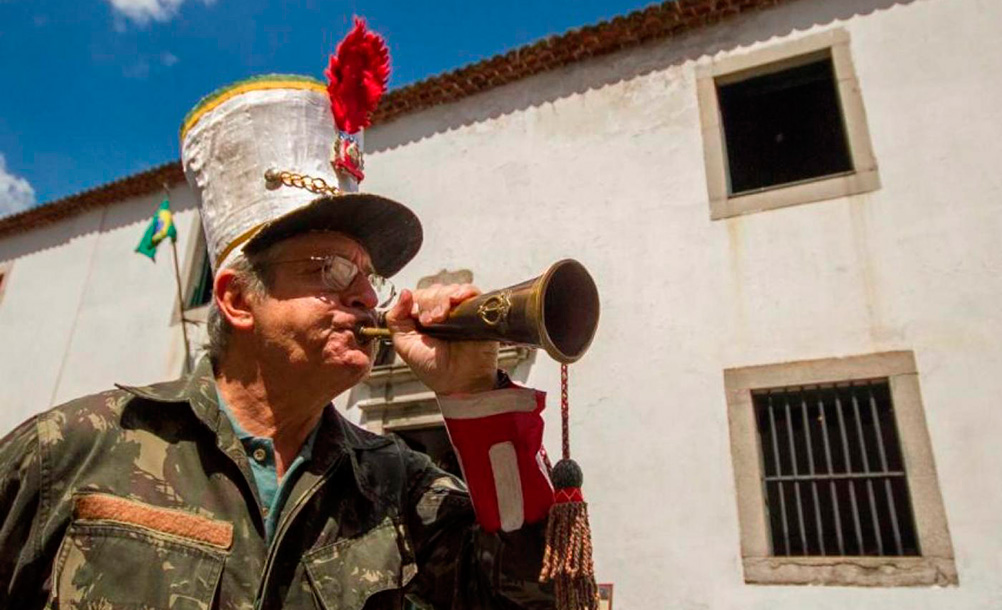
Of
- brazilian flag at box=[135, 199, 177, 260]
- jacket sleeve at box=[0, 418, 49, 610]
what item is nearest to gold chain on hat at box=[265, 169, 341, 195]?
jacket sleeve at box=[0, 418, 49, 610]

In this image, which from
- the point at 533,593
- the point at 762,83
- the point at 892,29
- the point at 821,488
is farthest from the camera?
the point at 762,83

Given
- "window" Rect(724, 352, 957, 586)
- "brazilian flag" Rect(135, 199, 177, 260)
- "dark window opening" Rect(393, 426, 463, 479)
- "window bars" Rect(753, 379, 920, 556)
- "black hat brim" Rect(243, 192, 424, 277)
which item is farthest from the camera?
"brazilian flag" Rect(135, 199, 177, 260)

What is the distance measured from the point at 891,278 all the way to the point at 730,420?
69.3 inches

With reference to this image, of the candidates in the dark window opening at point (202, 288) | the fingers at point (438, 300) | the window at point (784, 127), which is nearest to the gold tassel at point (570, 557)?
the fingers at point (438, 300)

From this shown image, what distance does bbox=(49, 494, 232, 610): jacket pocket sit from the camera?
1487mm

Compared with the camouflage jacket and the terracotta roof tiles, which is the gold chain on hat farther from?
the terracotta roof tiles

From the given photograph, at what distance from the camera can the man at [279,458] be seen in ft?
5.09

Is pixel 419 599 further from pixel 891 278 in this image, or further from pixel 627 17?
pixel 627 17

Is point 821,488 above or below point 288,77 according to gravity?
below


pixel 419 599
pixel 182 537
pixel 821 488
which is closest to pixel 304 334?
pixel 182 537

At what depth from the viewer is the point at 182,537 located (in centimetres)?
161

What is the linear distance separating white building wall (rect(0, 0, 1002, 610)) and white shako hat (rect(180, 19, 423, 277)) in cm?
390

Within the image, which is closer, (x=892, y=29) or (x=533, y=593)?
(x=533, y=593)

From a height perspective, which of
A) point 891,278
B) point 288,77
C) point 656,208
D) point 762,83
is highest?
point 762,83
